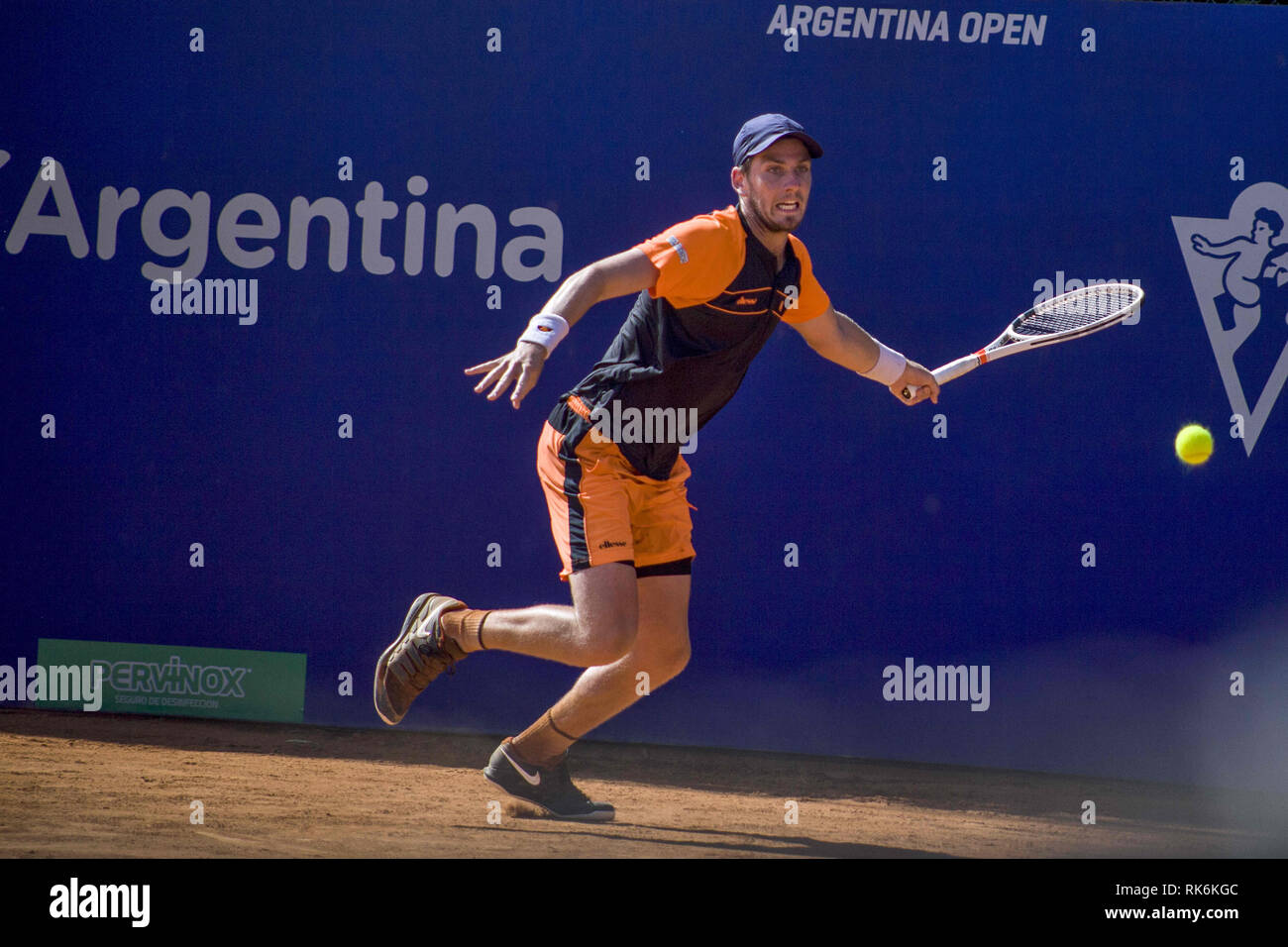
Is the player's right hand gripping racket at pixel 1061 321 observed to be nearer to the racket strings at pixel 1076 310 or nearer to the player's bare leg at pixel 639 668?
the racket strings at pixel 1076 310

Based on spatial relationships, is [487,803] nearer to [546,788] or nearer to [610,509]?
[546,788]

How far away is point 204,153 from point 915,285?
9.48 feet

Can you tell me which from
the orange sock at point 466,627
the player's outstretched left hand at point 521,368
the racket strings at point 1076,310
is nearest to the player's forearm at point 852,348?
the racket strings at point 1076,310

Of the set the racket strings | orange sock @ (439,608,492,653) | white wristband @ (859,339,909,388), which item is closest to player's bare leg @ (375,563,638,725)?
orange sock @ (439,608,492,653)

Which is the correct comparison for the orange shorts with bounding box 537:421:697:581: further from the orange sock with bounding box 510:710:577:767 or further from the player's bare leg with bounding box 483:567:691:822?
the orange sock with bounding box 510:710:577:767

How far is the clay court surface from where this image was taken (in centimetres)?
378

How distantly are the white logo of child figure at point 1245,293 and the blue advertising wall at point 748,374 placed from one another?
0.05 ft

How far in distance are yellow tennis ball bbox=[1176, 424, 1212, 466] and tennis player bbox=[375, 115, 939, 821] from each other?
5.19ft

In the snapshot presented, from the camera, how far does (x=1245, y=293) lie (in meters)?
4.97

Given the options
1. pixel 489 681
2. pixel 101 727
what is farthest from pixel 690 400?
pixel 101 727

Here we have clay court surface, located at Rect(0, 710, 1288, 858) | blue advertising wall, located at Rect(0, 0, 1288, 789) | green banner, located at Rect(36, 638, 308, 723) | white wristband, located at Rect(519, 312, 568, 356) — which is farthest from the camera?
green banner, located at Rect(36, 638, 308, 723)

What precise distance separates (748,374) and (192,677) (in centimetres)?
258

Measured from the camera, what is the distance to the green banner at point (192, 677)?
5082mm

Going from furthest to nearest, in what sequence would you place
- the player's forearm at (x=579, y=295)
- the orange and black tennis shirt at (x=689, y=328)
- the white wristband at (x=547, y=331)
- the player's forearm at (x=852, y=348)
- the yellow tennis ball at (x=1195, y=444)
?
the yellow tennis ball at (x=1195, y=444) < the player's forearm at (x=852, y=348) < the orange and black tennis shirt at (x=689, y=328) < the player's forearm at (x=579, y=295) < the white wristband at (x=547, y=331)
